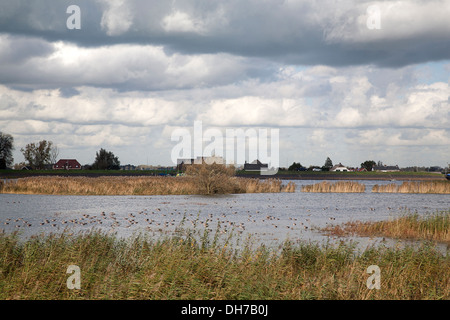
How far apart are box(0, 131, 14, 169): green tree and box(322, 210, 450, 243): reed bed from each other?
121127mm

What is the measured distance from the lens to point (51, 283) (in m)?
11.5

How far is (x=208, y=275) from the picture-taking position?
40.1ft

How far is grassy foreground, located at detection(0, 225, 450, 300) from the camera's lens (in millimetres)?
10918

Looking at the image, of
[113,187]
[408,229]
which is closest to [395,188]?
[113,187]

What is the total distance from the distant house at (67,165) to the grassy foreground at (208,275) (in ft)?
→ 537

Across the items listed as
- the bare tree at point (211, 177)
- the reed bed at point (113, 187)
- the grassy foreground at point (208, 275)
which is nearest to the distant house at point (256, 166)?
the reed bed at point (113, 187)

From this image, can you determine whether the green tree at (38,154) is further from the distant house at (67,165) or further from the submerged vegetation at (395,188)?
the submerged vegetation at (395,188)

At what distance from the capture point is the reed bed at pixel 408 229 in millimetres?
23375

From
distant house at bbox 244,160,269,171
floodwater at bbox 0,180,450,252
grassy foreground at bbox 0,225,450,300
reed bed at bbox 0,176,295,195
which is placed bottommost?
floodwater at bbox 0,180,450,252

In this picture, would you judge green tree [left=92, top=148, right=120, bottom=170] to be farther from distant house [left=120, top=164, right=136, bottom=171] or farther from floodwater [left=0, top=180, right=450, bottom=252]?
floodwater [left=0, top=180, right=450, bottom=252]

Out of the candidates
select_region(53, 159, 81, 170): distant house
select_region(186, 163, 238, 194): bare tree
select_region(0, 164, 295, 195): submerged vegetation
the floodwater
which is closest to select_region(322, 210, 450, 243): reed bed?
the floodwater

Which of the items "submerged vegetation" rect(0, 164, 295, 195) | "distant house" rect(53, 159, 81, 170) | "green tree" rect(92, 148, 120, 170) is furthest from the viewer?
"distant house" rect(53, 159, 81, 170)

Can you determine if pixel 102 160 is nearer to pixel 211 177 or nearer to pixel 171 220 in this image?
pixel 211 177
